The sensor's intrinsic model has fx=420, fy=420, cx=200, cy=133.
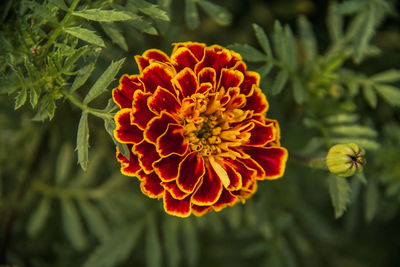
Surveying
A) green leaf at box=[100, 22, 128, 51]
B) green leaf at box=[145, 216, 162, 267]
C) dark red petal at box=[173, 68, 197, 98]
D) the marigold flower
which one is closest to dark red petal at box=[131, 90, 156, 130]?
the marigold flower

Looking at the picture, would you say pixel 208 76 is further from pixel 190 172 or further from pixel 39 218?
pixel 39 218

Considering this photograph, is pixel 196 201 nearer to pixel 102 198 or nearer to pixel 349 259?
pixel 102 198

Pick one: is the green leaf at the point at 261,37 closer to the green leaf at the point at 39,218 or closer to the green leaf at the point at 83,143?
the green leaf at the point at 83,143

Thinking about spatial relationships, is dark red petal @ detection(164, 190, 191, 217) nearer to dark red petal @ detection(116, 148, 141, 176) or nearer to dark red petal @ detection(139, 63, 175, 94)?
dark red petal @ detection(116, 148, 141, 176)

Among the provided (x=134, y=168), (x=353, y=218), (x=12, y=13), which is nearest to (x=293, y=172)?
(x=353, y=218)

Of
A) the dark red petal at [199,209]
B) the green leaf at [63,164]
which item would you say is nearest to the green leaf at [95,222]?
the green leaf at [63,164]
